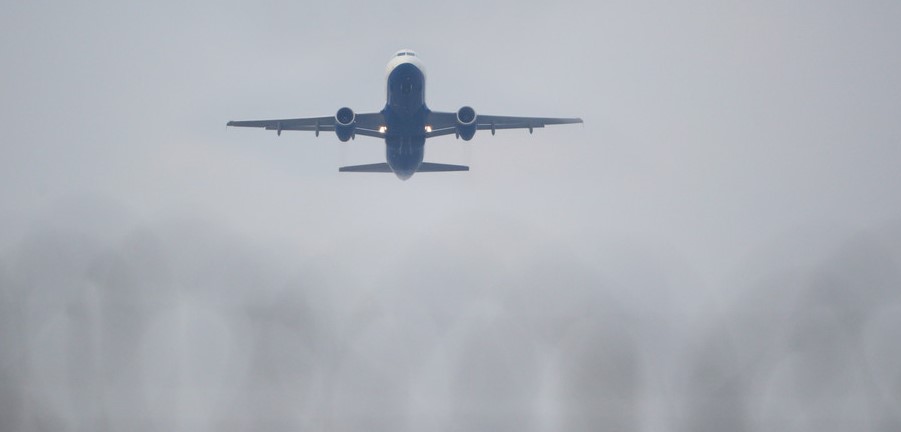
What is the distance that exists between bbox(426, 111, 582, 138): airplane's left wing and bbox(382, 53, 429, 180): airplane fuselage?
97cm

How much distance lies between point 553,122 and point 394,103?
960cm

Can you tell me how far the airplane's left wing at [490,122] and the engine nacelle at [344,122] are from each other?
171 inches

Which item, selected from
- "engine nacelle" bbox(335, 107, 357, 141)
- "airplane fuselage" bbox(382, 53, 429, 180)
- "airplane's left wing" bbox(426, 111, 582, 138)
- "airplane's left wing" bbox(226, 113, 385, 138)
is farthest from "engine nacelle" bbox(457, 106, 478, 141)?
"engine nacelle" bbox(335, 107, 357, 141)

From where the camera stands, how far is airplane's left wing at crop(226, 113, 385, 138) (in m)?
42.1

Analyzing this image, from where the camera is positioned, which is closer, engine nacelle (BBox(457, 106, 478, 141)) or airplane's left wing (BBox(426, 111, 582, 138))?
engine nacelle (BBox(457, 106, 478, 141))

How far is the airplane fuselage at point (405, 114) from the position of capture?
3847cm

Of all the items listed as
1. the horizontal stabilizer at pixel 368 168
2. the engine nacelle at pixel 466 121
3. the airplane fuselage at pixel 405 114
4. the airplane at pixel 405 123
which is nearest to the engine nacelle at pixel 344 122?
the airplane at pixel 405 123

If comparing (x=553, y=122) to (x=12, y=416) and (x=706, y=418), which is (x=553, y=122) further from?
(x=12, y=416)

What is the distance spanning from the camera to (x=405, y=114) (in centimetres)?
3978

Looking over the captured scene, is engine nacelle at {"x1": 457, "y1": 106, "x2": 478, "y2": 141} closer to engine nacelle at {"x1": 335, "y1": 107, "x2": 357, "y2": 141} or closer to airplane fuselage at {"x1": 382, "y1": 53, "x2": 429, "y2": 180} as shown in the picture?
airplane fuselage at {"x1": 382, "y1": 53, "x2": 429, "y2": 180}

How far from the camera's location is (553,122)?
43969mm

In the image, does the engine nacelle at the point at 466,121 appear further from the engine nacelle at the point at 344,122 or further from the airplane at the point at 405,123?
the engine nacelle at the point at 344,122

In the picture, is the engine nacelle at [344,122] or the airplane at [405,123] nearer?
the airplane at [405,123]

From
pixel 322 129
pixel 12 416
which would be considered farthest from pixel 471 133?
pixel 12 416
